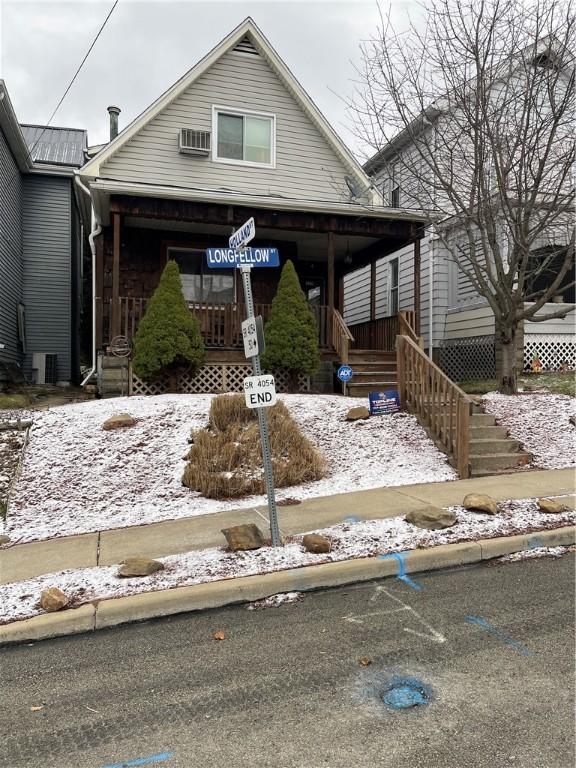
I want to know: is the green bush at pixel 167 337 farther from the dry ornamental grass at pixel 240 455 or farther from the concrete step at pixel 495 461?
the concrete step at pixel 495 461

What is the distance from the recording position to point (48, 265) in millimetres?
17891

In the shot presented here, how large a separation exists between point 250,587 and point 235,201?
29.5 ft

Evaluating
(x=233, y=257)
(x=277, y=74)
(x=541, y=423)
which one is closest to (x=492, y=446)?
(x=541, y=423)

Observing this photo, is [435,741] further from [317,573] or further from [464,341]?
[464,341]

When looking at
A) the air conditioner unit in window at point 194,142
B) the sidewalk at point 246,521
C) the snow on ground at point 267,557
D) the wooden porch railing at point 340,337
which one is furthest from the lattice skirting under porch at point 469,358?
the snow on ground at point 267,557

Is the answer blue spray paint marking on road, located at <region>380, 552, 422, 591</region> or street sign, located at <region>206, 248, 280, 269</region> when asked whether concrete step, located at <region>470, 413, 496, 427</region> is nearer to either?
blue spray paint marking on road, located at <region>380, 552, 422, 591</region>

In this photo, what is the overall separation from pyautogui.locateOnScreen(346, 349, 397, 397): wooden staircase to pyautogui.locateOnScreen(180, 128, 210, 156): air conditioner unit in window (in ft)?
19.8

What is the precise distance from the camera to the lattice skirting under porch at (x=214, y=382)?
35.2 feet

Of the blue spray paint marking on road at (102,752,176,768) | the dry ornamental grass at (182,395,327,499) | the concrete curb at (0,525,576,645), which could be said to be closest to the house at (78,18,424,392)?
the dry ornamental grass at (182,395,327,499)

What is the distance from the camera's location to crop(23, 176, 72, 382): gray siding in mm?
17656

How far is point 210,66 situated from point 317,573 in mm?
13050

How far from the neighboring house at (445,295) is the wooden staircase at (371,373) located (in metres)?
1.84

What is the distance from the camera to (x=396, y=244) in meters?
13.8

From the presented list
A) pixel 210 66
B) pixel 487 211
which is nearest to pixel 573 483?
pixel 487 211
